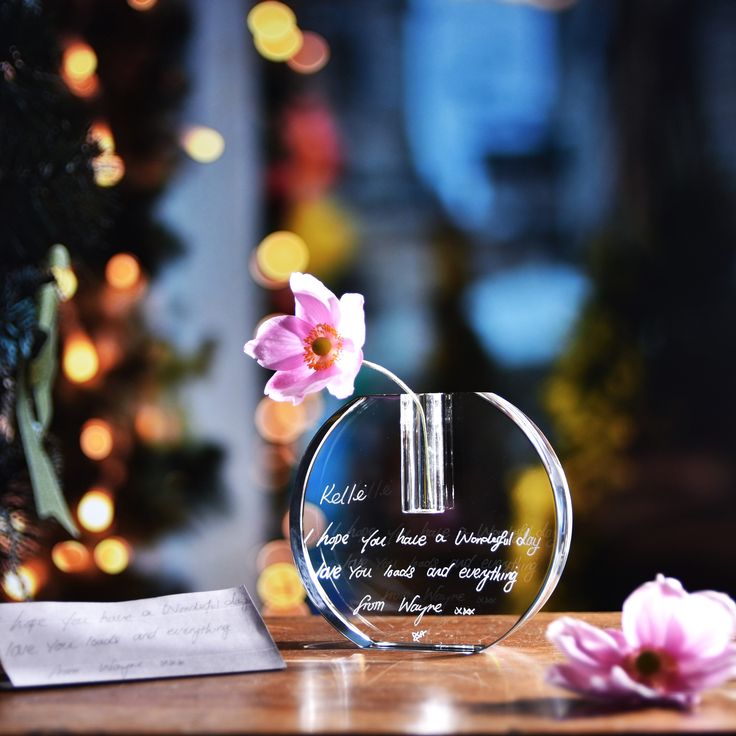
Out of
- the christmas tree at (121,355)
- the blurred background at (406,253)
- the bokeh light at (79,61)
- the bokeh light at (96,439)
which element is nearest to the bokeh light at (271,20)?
the blurred background at (406,253)

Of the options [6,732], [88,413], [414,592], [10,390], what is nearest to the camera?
[6,732]

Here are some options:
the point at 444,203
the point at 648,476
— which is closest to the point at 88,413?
the point at 444,203

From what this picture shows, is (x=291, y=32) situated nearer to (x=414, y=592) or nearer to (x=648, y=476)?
(x=648, y=476)

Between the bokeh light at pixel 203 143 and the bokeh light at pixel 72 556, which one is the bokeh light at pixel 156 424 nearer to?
the bokeh light at pixel 72 556

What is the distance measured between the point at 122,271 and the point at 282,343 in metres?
1.12

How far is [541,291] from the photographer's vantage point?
1.76 metres

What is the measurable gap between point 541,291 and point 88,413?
815 mm

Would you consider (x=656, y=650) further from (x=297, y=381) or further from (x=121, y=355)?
(x=121, y=355)

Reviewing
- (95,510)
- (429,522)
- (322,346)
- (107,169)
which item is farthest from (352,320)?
(95,510)

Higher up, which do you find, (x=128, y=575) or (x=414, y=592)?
(x=414, y=592)

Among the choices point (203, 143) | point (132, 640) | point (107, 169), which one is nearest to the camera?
point (132, 640)

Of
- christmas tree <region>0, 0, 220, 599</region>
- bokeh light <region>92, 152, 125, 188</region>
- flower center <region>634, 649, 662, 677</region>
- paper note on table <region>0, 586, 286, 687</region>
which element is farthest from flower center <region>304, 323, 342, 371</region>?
christmas tree <region>0, 0, 220, 599</region>

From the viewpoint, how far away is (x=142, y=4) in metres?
1.79

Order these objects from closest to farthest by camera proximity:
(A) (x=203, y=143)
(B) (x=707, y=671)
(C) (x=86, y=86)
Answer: (B) (x=707, y=671) → (C) (x=86, y=86) → (A) (x=203, y=143)
